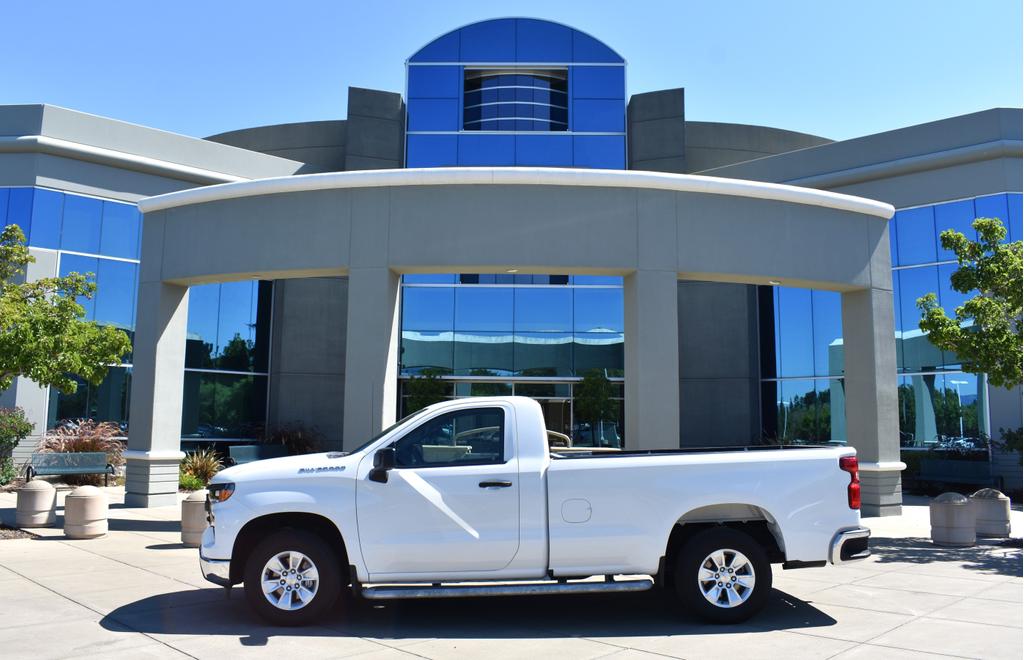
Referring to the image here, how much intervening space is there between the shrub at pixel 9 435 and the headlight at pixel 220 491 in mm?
15846

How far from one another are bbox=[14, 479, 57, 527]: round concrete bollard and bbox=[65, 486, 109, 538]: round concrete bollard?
1.32m

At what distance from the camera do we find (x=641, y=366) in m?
12.8

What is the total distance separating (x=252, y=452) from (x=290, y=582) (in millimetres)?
16611

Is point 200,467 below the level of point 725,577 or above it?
above

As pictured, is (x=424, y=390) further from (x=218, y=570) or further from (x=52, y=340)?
(x=218, y=570)

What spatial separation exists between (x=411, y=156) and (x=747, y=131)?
12.2 m

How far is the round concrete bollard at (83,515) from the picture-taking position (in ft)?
39.3

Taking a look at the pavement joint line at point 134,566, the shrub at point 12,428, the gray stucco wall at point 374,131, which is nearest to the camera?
the pavement joint line at point 134,566

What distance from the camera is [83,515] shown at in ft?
39.3

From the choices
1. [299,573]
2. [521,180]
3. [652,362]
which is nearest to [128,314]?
[521,180]

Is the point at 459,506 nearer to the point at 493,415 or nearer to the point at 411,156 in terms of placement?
the point at 493,415

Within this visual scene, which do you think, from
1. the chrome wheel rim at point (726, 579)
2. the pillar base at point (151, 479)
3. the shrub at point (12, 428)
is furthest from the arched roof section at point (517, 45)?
the chrome wheel rim at point (726, 579)

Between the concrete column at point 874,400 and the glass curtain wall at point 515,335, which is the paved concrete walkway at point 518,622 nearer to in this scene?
the concrete column at point 874,400

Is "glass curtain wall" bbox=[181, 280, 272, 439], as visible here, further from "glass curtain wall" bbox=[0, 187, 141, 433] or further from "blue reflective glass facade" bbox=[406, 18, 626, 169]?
"blue reflective glass facade" bbox=[406, 18, 626, 169]
